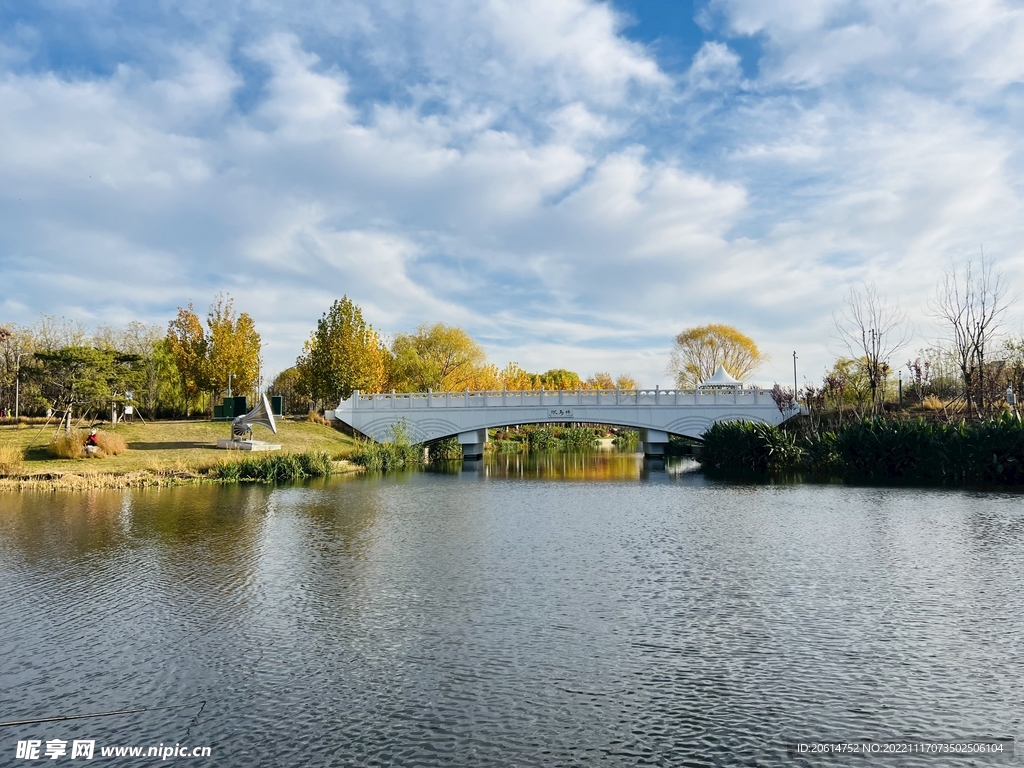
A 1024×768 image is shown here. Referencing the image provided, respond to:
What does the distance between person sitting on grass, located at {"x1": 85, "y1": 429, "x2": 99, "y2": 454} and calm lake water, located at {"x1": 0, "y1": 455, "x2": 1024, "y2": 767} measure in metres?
12.1

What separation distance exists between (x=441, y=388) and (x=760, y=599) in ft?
163

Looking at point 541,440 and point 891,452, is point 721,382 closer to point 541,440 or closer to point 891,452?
point 541,440

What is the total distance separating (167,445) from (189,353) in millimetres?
13034

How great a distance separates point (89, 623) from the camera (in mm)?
8133

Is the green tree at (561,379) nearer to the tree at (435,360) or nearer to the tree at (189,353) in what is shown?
the tree at (435,360)

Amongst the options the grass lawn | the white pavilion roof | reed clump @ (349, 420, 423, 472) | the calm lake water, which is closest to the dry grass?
the grass lawn

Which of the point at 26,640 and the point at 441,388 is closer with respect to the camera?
the point at 26,640

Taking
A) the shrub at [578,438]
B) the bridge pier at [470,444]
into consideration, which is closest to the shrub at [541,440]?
the shrub at [578,438]

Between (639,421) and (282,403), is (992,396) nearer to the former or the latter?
(639,421)

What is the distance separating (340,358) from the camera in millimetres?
43438

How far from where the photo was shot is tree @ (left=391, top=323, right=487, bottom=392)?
56312mm

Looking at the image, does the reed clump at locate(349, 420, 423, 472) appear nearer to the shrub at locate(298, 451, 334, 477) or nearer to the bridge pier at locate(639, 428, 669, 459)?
the shrub at locate(298, 451, 334, 477)

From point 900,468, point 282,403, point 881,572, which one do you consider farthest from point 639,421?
point 881,572

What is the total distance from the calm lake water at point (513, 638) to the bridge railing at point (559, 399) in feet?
71.6
